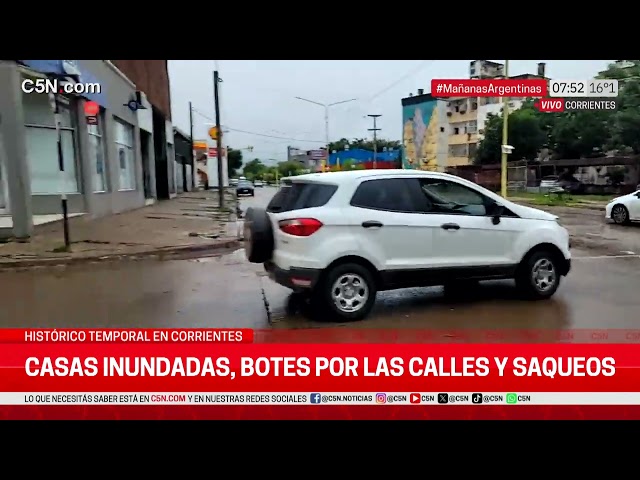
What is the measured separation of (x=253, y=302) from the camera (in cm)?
448

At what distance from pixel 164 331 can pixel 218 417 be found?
58cm

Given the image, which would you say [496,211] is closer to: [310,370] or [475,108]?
[475,108]

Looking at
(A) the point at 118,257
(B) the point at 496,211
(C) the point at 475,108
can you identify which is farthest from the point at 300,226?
(A) the point at 118,257

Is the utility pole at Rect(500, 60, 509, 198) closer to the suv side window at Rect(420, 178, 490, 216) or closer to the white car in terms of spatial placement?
the suv side window at Rect(420, 178, 490, 216)

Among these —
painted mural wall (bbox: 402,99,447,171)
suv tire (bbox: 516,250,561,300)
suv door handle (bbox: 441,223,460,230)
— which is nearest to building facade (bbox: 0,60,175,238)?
painted mural wall (bbox: 402,99,447,171)

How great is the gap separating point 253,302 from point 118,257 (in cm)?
231

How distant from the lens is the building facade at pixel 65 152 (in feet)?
10.6

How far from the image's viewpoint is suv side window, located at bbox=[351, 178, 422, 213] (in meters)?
4.16

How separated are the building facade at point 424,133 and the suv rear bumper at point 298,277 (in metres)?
1.15

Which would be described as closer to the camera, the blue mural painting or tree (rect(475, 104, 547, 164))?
tree (rect(475, 104, 547, 164))

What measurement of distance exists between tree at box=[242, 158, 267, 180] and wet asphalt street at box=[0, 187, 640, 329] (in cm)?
25

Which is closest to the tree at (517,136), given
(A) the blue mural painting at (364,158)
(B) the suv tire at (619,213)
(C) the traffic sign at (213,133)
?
(A) the blue mural painting at (364,158)
